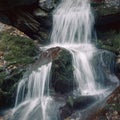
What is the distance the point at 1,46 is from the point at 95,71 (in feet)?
10.3

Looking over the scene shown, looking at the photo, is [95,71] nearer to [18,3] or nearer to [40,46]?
[40,46]

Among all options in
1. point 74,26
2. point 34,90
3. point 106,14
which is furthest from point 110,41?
point 34,90

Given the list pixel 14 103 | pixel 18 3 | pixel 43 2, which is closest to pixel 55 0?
pixel 43 2

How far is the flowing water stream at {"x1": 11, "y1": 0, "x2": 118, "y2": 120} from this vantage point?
7881mm

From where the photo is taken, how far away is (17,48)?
999 cm

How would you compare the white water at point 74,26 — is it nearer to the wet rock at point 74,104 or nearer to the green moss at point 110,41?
the green moss at point 110,41

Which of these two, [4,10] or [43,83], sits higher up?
[4,10]

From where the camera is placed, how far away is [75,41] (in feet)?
Result: 37.1

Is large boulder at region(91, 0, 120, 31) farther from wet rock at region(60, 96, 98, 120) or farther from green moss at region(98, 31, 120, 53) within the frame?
wet rock at region(60, 96, 98, 120)

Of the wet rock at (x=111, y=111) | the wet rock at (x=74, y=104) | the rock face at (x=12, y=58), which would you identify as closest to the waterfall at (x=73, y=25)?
the rock face at (x=12, y=58)

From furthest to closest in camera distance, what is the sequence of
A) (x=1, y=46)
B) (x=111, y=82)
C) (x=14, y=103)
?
(x=1, y=46) < (x=111, y=82) < (x=14, y=103)

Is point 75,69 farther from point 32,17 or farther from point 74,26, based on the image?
point 32,17

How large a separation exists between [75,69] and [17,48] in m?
2.09

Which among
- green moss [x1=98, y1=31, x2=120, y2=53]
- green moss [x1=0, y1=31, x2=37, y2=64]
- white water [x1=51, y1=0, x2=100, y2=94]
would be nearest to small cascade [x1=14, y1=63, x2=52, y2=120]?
green moss [x1=0, y1=31, x2=37, y2=64]
